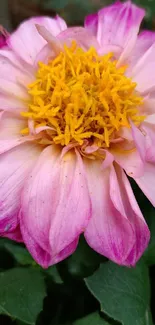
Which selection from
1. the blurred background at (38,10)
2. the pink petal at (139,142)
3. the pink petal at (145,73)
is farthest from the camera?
the blurred background at (38,10)

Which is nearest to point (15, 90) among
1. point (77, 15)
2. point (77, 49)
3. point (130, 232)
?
point (77, 49)

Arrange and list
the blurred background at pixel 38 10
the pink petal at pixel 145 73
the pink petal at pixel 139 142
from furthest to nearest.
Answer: the blurred background at pixel 38 10 → the pink petal at pixel 145 73 → the pink petal at pixel 139 142

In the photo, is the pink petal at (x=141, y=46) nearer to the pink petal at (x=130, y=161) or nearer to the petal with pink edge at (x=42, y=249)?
the pink petal at (x=130, y=161)

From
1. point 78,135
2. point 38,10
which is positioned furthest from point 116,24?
point 38,10

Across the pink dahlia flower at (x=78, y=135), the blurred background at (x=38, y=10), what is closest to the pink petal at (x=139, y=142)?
the pink dahlia flower at (x=78, y=135)

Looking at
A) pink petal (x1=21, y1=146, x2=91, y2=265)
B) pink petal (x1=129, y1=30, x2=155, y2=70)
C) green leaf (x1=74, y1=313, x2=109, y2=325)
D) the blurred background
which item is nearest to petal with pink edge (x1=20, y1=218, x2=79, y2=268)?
pink petal (x1=21, y1=146, x2=91, y2=265)
